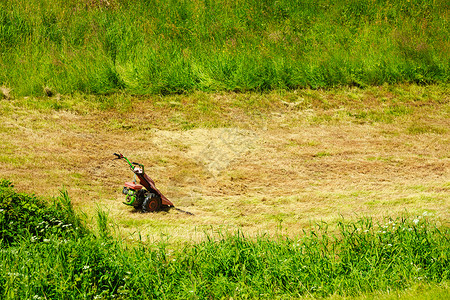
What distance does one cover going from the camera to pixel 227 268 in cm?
462

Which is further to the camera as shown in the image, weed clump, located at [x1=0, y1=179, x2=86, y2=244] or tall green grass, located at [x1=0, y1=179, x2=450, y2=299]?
weed clump, located at [x1=0, y1=179, x2=86, y2=244]

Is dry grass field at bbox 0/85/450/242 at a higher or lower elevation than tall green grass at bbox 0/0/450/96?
lower

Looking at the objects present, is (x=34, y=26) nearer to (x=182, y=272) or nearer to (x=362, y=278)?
(x=182, y=272)

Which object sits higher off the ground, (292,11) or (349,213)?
(292,11)

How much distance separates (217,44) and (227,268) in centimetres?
873

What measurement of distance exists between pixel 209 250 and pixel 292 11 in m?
10.2

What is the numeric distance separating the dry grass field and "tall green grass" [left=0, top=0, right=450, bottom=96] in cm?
48

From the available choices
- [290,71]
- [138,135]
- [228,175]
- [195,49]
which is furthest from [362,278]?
[195,49]

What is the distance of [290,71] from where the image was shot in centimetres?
1165

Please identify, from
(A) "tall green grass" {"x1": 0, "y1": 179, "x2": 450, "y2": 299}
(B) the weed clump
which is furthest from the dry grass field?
(A) "tall green grass" {"x1": 0, "y1": 179, "x2": 450, "y2": 299}

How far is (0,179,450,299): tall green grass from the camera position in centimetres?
429

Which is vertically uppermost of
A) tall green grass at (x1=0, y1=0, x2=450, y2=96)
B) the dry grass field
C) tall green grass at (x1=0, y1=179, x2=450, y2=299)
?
tall green grass at (x1=0, y1=0, x2=450, y2=96)

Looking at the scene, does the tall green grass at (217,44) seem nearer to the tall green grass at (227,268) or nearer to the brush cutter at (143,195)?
the brush cutter at (143,195)

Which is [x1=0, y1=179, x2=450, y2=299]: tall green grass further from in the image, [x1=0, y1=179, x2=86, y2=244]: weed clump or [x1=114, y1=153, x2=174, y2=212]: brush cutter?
[x1=114, y1=153, x2=174, y2=212]: brush cutter
